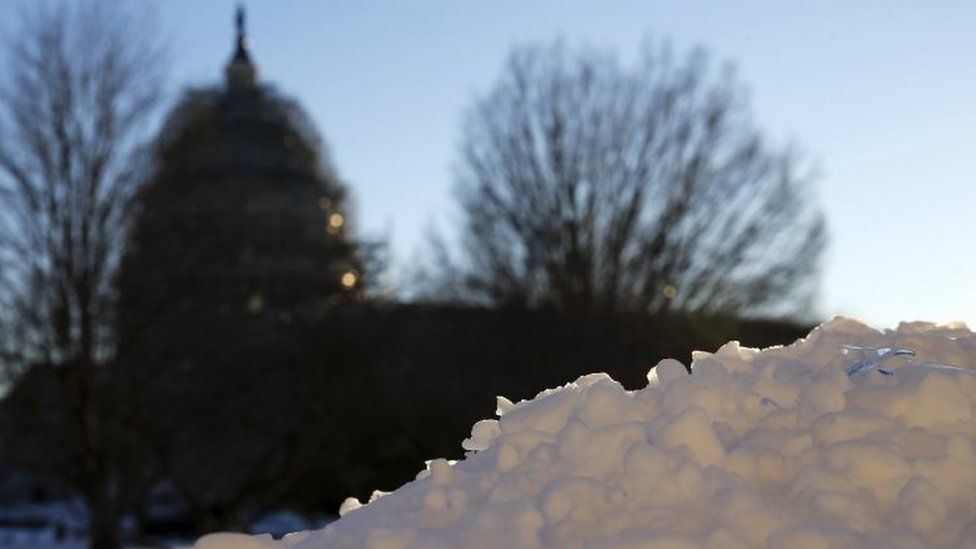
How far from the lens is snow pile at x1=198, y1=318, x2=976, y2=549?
12.0 feet

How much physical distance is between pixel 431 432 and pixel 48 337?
10.5 m

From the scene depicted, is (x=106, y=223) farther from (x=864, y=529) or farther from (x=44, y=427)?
(x=864, y=529)

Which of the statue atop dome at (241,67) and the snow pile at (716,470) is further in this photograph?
the statue atop dome at (241,67)

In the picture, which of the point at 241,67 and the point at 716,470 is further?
the point at 241,67

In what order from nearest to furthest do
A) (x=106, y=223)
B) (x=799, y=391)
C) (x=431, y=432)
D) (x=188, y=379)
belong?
(x=799, y=391) → (x=106, y=223) → (x=188, y=379) → (x=431, y=432)

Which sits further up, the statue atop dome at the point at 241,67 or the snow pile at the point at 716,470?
the statue atop dome at the point at 241,67

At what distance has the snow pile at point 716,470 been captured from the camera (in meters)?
3.65

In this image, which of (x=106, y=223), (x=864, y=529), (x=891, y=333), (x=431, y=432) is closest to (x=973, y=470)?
(x=864, y=529)

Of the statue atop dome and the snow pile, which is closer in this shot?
the snow pile

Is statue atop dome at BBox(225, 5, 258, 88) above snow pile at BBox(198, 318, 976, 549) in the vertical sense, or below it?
above

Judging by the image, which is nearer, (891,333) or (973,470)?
(973,470)

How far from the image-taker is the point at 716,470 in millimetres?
3801

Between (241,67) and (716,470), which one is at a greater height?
(241,67)

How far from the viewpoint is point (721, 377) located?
A: 4.22 meters
